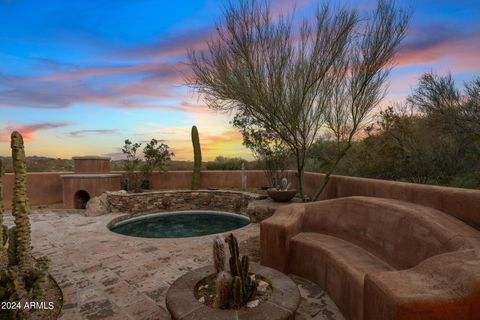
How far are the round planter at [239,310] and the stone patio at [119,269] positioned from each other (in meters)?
0.70

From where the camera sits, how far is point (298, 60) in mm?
8078

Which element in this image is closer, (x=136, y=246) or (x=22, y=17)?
(x=136, y=246)

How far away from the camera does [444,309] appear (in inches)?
79.8

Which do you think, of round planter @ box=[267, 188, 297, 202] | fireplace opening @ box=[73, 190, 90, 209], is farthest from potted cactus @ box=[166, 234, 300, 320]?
fireplace opening @ box=[73, 190, 90, 209]

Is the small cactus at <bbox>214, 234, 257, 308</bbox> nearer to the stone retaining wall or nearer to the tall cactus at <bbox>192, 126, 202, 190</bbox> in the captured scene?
the stone retaining wall

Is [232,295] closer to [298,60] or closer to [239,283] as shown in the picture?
[239,283]

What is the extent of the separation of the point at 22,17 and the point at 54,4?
91cm

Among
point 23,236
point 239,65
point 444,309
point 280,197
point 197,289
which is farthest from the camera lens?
point 280,197

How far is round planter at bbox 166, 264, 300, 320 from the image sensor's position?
2.59 meters

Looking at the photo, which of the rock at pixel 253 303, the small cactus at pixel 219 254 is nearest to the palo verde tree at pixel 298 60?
the small cactus at pixel 219 254

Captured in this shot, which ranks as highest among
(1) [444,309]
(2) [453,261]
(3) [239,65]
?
(3) [239,65]

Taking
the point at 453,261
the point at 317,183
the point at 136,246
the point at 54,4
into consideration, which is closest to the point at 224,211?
the point at 317,183

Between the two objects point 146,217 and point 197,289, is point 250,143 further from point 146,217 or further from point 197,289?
point 197,289

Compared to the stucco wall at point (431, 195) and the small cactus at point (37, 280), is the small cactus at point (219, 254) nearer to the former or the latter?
the small cactus at point (37, 280)
